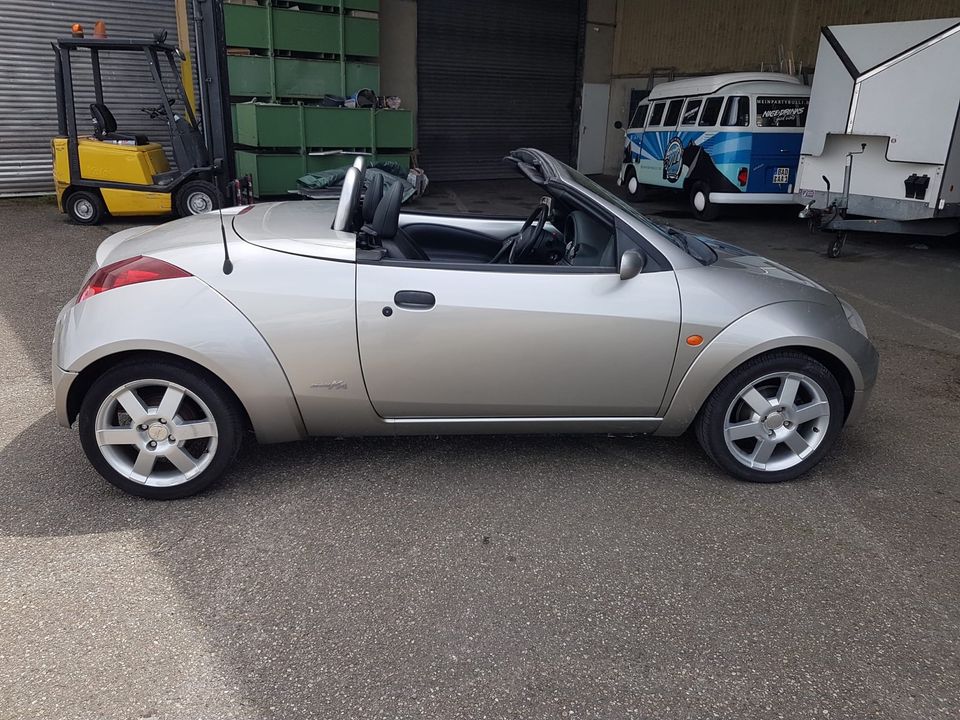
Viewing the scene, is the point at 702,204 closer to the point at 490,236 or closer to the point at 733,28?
the point at 733,28

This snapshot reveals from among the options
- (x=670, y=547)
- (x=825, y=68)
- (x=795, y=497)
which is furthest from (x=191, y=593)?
(x=825, y=68)

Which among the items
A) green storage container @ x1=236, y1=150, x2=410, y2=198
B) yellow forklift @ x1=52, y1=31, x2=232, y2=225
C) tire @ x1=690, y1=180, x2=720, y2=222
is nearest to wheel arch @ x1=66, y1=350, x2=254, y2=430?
yellow forklift @ x1=52, y1=31, x2=232, y2=225

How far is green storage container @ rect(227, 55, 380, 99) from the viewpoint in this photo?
1192 cm

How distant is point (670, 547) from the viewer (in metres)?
3.00

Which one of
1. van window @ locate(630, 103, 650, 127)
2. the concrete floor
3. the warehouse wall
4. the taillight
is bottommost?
the concrete floor

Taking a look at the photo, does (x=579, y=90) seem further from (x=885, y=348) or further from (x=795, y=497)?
(x=795, y=497)

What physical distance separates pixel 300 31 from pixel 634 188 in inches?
269

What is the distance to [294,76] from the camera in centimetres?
1227

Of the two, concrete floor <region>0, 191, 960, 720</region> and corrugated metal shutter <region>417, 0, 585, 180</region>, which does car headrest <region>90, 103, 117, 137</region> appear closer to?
concrete floor <region>0, 191, 960, 720</region>

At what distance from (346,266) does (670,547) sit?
1.73 meters

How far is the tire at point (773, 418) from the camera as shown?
338 centimetres

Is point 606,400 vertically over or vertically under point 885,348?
over

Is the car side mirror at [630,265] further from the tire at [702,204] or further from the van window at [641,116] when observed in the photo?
the van window at [641,116]

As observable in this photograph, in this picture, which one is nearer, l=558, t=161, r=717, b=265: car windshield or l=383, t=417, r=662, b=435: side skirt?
l=383, t=417, r=662, b=435: side skirt
